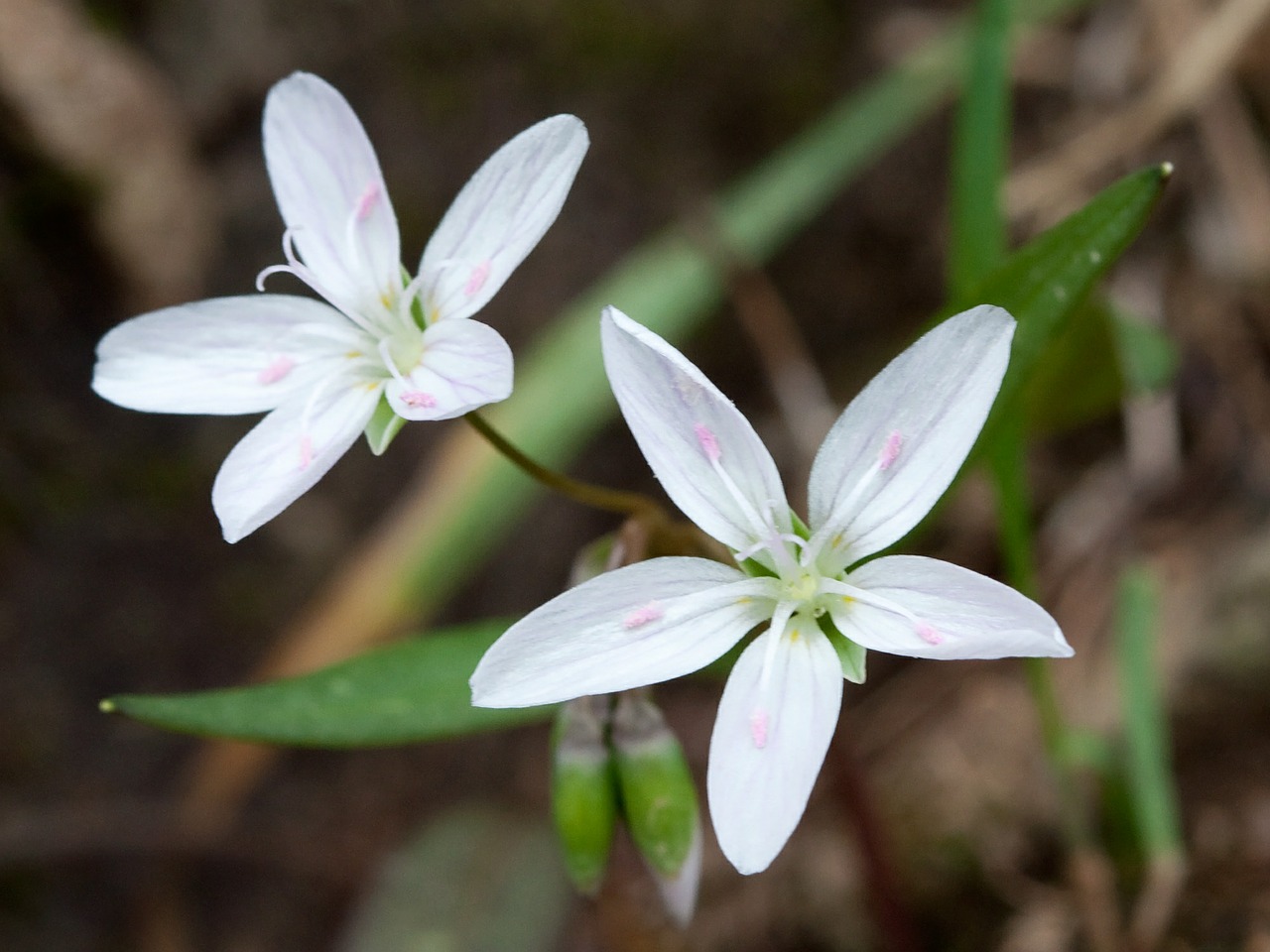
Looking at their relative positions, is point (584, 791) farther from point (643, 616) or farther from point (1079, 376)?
point (1079, 376)

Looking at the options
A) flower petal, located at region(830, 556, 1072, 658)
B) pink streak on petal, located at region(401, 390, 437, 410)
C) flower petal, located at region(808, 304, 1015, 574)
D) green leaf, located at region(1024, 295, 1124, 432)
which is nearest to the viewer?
flower petal, located at region(830, 556, 1072, 658)

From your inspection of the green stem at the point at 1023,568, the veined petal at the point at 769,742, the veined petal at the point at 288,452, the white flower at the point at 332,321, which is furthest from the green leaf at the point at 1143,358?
the veined petal at the point at 288,452

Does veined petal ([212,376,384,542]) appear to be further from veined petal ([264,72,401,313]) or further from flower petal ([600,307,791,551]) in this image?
flower petal ([600,307,791,551])

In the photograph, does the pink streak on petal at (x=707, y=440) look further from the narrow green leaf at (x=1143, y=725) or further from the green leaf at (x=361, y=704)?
the narrow green leaf at (x=1143, y=725)

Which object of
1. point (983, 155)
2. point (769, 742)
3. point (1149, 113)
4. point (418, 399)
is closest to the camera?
point (769, 742)

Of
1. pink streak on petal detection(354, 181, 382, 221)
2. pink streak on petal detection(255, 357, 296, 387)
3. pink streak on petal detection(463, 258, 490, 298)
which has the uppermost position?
pink streak on petal detection(354, 181, 382, 221)

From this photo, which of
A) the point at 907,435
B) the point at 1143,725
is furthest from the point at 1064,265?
the point at 1143,725

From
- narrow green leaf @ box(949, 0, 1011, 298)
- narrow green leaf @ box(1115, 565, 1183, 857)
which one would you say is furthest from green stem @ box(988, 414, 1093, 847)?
narrow green leaf @ box(949, 0, 1011, 298)
